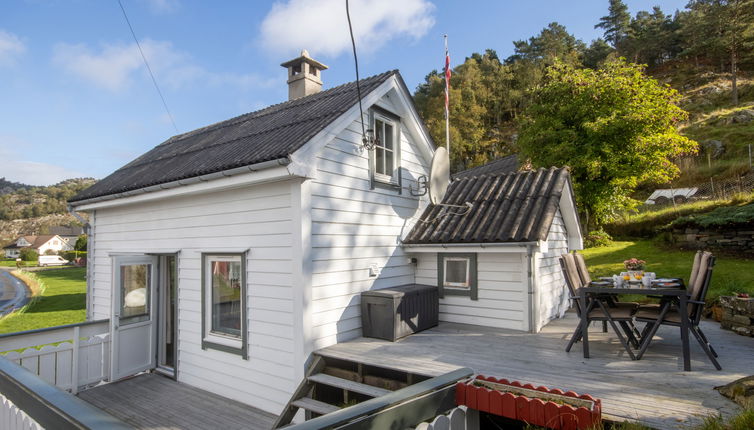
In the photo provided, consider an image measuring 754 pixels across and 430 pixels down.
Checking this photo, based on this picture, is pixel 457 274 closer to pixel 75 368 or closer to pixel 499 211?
pixel 499 211

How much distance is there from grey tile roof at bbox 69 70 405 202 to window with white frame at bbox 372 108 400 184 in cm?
68

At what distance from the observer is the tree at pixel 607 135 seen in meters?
15.4

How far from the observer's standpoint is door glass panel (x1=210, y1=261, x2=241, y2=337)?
20.1 feet

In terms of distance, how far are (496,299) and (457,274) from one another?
864 millimetres

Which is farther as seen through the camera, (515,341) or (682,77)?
(682,77)

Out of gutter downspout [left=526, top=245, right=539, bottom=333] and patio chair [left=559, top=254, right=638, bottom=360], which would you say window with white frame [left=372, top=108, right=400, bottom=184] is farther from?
patio chair [left=559, top=254, right=638, bottom=360]

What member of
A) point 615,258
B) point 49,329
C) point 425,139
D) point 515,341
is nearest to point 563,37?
point 615,258

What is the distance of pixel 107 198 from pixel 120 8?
3736 mm

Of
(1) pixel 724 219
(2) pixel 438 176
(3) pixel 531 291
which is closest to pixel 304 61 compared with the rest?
(2) pixel 438 176

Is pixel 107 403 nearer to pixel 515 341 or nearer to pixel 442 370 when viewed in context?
pixel 442 370

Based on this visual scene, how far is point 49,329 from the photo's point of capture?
256 inches

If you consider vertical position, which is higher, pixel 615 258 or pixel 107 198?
pixel 107 198

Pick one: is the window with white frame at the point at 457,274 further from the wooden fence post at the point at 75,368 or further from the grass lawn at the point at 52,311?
the grass lawn at the point at 52,311

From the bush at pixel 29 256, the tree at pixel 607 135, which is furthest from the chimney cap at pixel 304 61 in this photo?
the bush at pixel 29 256
